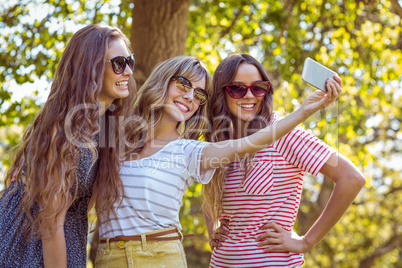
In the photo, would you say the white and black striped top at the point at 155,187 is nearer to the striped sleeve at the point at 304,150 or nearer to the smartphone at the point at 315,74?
the striped sleeve at the point at 304,150

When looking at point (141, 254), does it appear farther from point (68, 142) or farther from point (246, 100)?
point (246, 100)

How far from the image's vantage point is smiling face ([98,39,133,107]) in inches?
95.7

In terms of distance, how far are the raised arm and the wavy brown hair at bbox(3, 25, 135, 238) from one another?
1.66 feet

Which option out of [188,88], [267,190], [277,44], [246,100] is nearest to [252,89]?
[246,100]

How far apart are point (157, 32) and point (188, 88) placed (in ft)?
4.88

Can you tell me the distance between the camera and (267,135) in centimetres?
236

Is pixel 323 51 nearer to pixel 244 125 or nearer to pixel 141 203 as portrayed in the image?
pixel 244 125

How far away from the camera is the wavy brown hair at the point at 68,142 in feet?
6.93

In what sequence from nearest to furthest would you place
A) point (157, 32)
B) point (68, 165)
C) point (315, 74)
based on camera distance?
point (68, 165) < point (315, 74) < point (157, 32)

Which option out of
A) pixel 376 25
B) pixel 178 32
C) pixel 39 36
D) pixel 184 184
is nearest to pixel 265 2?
Answer: pixel 376 25

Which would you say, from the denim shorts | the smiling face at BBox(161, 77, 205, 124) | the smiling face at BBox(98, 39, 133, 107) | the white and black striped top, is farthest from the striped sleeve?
the smiling face at BBox(98, 39, 133, 107)

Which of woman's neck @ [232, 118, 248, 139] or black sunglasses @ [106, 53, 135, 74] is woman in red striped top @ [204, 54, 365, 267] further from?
black sunglasses @ [106, 53, 135, 74]

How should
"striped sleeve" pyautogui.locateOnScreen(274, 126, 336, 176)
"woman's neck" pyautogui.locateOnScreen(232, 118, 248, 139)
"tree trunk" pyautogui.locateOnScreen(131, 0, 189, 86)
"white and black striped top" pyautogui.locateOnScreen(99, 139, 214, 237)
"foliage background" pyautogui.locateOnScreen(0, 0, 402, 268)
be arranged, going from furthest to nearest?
"foliage background" pyautogui.locateOnScreen(0, 0, 402, 268) → "tree trunk" pyautogui.locateOnScreen(131, 0, 189, 86) → "woman's neck" pyautogui.locateOnScreen(232, 118, 248, 139) → "striped sleeve" pyautogui.locateOnScreen(274, 126, 336, 176) → "white and black striped top" pyautogui.locateOnScreen(99, 139, 214, 237)

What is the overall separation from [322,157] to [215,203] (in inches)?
28.3
